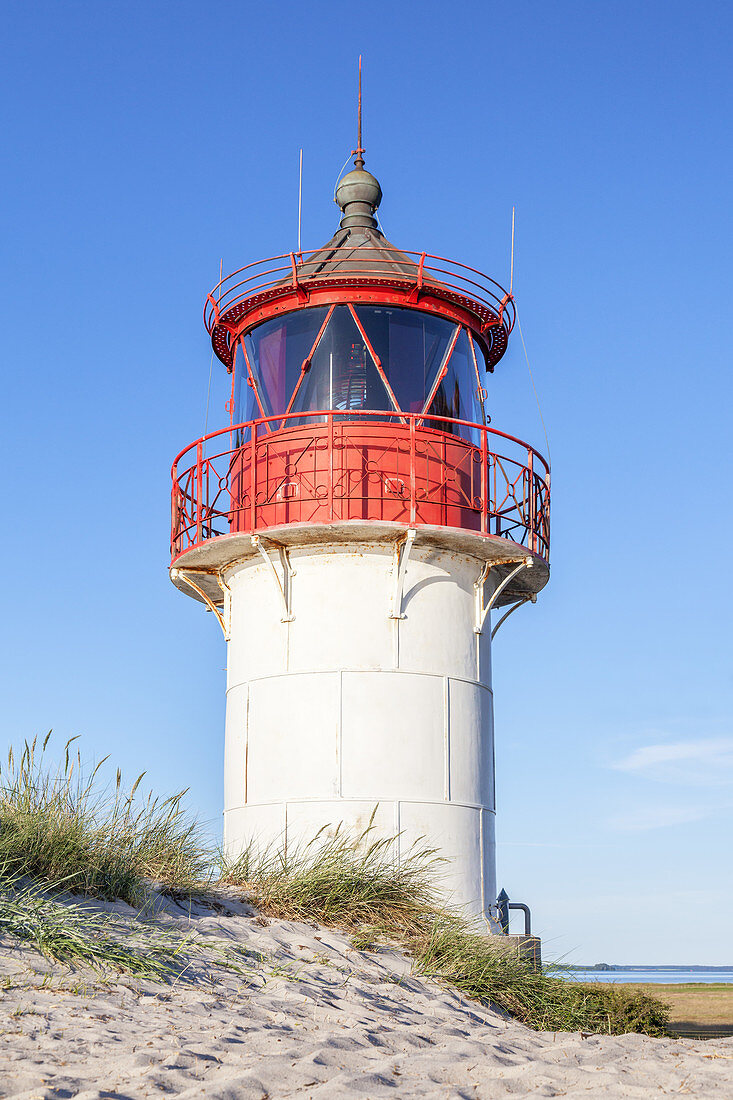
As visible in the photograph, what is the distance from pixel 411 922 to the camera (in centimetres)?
1052

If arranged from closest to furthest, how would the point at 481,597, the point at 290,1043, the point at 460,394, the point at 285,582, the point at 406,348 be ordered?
1. the point at 290,1043
2. the point at 285,582
3. the point at 406,348
4. the point at 481,597
5. the point at 460,394

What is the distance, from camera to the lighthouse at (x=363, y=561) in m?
12.8

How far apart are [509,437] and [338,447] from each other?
2099mm

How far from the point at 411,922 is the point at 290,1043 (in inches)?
152

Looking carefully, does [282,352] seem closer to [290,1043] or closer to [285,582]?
[285,582]

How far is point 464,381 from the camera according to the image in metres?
14.2

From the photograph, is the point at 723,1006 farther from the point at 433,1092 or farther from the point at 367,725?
the point at 433,1092

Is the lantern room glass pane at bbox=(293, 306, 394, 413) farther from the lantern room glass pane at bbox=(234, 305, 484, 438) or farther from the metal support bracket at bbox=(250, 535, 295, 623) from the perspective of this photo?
the metal support bracket at bbox=(250, 535, 295, 623)

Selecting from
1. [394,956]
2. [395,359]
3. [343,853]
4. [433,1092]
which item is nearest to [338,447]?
[395,359]

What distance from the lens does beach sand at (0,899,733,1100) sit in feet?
19.3

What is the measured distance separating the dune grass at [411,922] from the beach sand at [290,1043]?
574 mm

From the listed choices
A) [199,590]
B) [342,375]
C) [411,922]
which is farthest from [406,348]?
[411,922]

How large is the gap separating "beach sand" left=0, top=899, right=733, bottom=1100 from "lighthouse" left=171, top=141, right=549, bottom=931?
3.65 metres

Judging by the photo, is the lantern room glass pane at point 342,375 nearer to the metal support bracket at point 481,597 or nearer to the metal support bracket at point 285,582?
the metal support bracket at point 285,582
